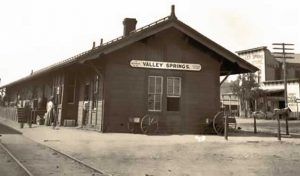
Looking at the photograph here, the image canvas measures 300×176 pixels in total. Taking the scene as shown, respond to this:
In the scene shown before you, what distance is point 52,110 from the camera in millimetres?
21656

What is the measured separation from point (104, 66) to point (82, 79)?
464cm

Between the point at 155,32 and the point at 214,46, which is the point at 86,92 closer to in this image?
the point at 155,32

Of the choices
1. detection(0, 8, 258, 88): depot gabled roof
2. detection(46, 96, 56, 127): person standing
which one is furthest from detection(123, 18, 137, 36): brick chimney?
detection(46, 96, 56, 127): person standing

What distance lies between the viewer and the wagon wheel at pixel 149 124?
16.5 meters

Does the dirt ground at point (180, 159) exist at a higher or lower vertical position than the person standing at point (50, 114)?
lower

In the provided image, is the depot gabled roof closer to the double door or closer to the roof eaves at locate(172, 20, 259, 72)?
the roof eaves at locate(172, 20, 259, 72)

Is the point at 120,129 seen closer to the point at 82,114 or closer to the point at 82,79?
the point at 82,114

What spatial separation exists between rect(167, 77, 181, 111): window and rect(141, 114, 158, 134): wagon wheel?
1064 millimetres

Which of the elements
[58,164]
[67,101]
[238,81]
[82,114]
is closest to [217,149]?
[58,164]

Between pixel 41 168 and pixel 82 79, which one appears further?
pixel 82 79

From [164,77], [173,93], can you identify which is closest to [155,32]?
[164,77]

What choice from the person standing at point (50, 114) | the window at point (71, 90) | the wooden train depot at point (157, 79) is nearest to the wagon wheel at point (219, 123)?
the wooden train depot at point (157, 79)

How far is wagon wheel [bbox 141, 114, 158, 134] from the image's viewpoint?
16.5m

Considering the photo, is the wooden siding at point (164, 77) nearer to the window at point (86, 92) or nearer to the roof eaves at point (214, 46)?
the roof eaves at point (214, 46)
